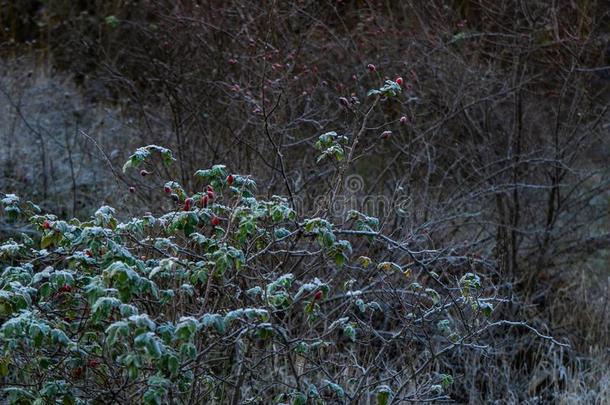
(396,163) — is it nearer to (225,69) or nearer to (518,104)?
(518,104)

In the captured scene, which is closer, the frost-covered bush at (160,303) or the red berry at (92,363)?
the frost-covered bush at (160,303)

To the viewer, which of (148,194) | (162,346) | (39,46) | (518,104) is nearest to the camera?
(162,346)

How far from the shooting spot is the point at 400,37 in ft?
22.9

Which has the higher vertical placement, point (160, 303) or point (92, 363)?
point (160, 303)

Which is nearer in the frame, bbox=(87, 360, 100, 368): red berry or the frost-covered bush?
the frost-covered bush

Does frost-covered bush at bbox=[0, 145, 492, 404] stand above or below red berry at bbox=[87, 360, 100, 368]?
above

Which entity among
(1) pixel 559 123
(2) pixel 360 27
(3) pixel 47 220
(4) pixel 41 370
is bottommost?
Result: (4) pixel 41 370

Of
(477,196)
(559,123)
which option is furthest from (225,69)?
(559,123)

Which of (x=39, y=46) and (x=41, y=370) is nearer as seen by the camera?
(x=41, y=370)

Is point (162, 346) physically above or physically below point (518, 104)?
below

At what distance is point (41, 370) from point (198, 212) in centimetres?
94

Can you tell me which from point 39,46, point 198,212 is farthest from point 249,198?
point 39,46

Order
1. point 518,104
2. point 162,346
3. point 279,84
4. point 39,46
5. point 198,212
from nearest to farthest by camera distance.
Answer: point 162,346
point 198,212
point 279,84
point 518,104
point 39,46

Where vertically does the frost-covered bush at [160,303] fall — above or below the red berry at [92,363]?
above
